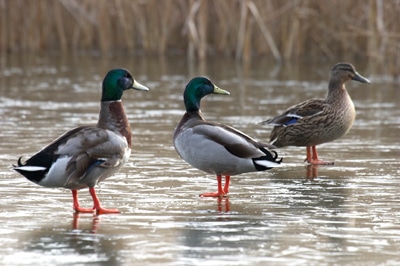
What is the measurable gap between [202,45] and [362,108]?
8.69 meters

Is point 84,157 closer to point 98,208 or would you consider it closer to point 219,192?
point 98,208

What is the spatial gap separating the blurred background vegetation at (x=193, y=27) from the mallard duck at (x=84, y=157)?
13.0 metres

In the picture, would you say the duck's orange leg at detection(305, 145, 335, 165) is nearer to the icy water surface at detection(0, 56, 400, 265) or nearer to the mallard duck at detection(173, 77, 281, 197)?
the icy water surface at detection(0, 56, 400, 265)

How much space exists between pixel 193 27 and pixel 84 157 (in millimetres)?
15950

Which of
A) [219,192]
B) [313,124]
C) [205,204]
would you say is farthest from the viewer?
[313,124]

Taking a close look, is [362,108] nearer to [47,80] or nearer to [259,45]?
[47,80]

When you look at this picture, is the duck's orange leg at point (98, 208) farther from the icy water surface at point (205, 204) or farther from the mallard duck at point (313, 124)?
the mallard duck at point (313, 124)

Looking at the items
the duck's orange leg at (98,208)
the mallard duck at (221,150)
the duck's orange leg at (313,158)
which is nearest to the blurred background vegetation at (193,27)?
the duck's orange leg at (313,158)

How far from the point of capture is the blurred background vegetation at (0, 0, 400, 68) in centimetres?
2245

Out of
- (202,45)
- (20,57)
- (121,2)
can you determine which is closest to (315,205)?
(202,45)

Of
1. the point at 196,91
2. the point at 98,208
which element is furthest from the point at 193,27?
the point at 98,208

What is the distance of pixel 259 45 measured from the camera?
23.7 m

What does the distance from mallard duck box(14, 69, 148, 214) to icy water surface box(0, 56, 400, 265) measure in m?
0.26

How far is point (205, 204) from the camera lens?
7633 mm
